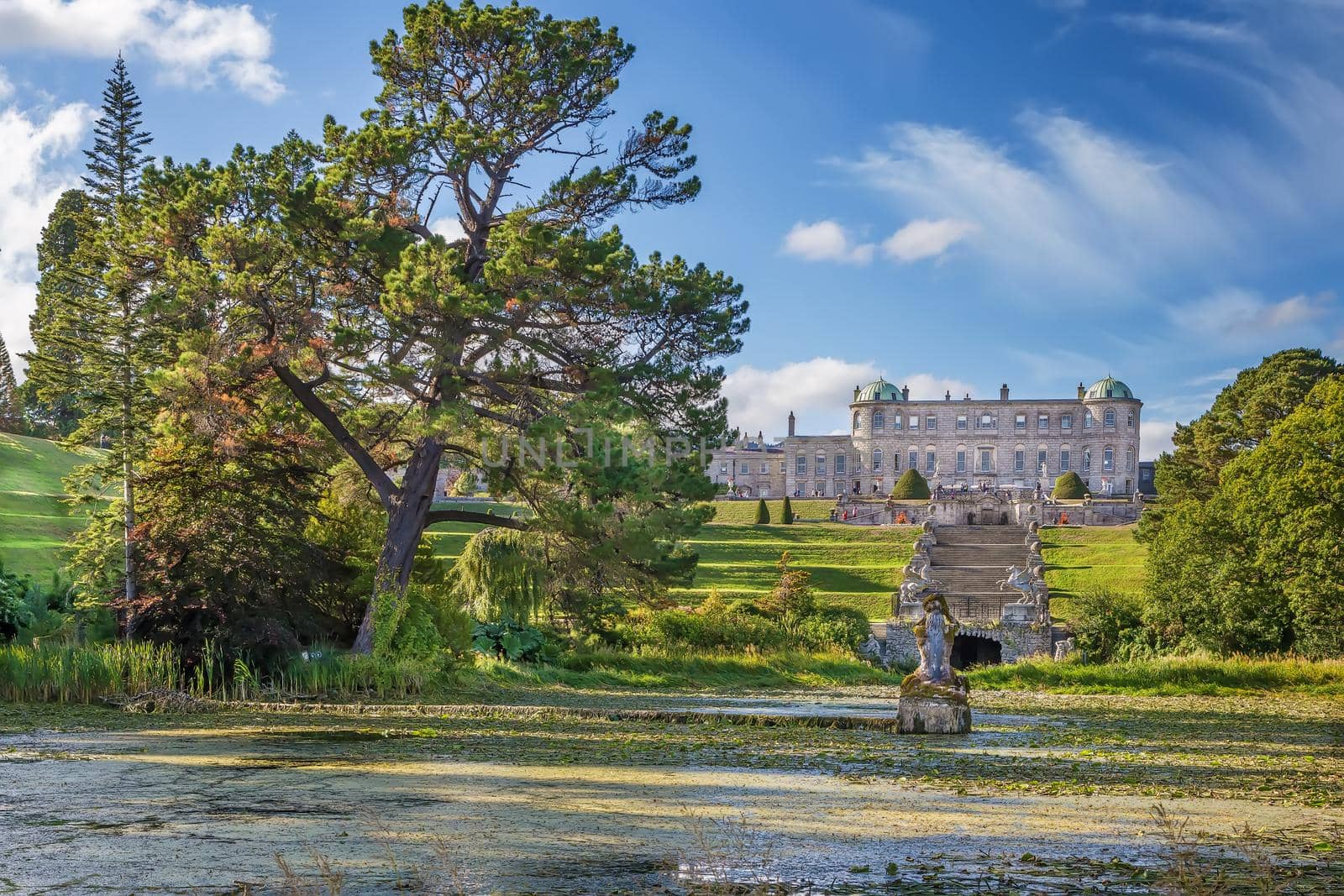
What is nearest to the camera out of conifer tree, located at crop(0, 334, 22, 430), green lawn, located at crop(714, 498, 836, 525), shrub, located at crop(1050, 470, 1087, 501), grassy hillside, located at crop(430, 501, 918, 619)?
grassy hillside, located at crop(430, 501, 918, 619)

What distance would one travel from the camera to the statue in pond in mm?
13000

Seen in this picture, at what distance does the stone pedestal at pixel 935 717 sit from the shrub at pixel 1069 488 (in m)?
70.5

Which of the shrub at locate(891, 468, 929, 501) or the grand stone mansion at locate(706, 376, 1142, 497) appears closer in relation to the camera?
the shrub at locate(891, 468, 929, 501)

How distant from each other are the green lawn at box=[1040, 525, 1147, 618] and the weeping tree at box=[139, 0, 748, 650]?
18819 millimetres

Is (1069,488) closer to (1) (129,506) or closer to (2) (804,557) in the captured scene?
(2) (804,557)

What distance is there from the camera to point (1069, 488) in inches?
3174

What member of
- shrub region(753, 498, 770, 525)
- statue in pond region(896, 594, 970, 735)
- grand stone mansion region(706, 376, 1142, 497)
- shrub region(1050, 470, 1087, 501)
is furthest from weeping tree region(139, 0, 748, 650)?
grand stone mansion region(706, 376, 1142, 497)

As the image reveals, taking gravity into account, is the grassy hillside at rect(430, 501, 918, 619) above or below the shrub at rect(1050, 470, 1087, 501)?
below

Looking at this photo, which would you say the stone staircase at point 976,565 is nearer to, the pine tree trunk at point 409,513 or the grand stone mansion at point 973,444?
the pine tree trunk at point 409,513

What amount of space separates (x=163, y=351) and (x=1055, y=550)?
43.0 metres

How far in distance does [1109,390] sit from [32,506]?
82010mm

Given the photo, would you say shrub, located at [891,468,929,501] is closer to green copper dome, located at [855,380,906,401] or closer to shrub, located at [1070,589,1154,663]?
green copper dome, located at [855,380,906,401]

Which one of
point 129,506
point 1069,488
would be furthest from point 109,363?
point 1069,488

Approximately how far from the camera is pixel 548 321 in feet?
64.1
